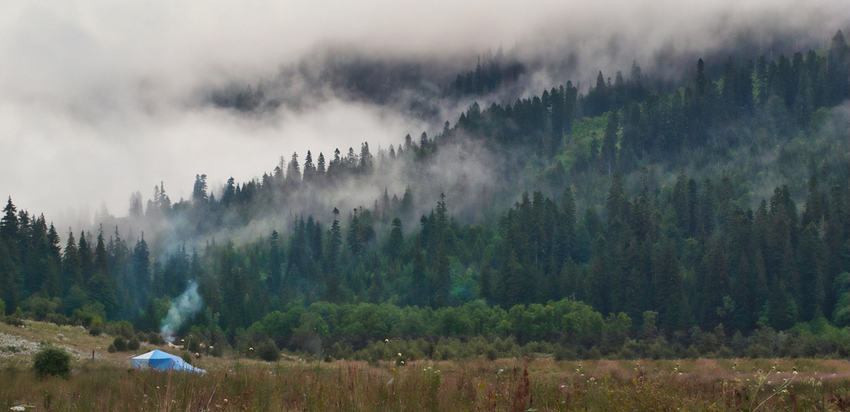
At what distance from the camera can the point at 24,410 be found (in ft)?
41.8

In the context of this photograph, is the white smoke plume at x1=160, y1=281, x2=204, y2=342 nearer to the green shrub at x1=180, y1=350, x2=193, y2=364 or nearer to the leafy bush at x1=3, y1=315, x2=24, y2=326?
the leafy bush at x1=3, y1=315, x2=24, y2=326

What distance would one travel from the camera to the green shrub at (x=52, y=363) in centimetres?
2593

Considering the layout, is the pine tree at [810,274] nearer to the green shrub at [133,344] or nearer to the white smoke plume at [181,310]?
the green shrub at [133,344]

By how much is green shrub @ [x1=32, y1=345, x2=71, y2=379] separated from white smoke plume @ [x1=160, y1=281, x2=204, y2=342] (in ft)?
350

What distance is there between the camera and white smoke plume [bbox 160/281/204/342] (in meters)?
134

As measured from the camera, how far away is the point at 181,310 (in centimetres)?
14375

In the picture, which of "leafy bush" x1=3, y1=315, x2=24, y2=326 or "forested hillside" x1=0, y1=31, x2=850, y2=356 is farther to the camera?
"forested hillside" x1=0, y1=31, x2=850, y2=356

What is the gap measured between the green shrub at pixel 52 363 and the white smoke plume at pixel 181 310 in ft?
350

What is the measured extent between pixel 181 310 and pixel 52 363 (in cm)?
12546

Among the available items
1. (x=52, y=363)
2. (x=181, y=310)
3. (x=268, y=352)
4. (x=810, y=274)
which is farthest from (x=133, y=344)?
(x=810, y=274)

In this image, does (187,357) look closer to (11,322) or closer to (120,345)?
(120,345)

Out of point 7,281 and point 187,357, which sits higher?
point 7,281

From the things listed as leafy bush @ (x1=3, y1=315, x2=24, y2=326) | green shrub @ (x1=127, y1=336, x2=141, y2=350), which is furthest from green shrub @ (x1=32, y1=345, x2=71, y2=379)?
leafy bush @ (x1=3, y1=315, x2=24, y2=326)

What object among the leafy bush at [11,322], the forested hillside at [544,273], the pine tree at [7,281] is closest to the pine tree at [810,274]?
the forested hillside at [544,273]
